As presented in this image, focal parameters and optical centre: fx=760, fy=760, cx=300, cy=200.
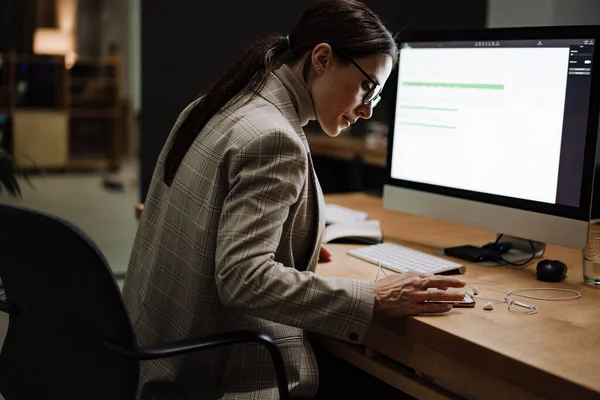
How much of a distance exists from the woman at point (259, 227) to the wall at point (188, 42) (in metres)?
1.44

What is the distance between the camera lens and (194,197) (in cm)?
142

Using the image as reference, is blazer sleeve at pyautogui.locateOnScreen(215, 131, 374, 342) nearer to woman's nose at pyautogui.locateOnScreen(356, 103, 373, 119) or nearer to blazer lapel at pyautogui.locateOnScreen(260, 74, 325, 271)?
blazer lapel at pyautogui.locateOnScreen(260, 74, 325, 271)

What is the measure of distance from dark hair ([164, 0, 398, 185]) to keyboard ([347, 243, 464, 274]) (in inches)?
18.6

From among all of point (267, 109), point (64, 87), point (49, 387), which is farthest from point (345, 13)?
point (64, 87)

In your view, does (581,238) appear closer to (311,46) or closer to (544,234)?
(544,234)

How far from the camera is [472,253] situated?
1.84 metres

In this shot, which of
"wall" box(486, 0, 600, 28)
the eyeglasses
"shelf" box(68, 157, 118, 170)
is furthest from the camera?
"shelf" box(68, 157, 118, 170)

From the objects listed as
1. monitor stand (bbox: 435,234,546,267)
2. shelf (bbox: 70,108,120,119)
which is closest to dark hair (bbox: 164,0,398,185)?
monitor stand (bbox: 435,234,546,267)

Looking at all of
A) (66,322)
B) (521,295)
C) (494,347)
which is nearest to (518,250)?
(521,295)

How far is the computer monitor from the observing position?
165cm

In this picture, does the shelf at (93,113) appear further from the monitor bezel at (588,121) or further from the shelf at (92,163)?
the monitor bezel at (588,121)

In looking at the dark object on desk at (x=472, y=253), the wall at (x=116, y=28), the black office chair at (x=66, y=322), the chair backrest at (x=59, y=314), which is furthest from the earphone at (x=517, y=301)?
the wall at (x=116, y=28)

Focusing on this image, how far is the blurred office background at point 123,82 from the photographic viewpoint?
2963 millimetres

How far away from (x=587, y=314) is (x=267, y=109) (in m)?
0.71
